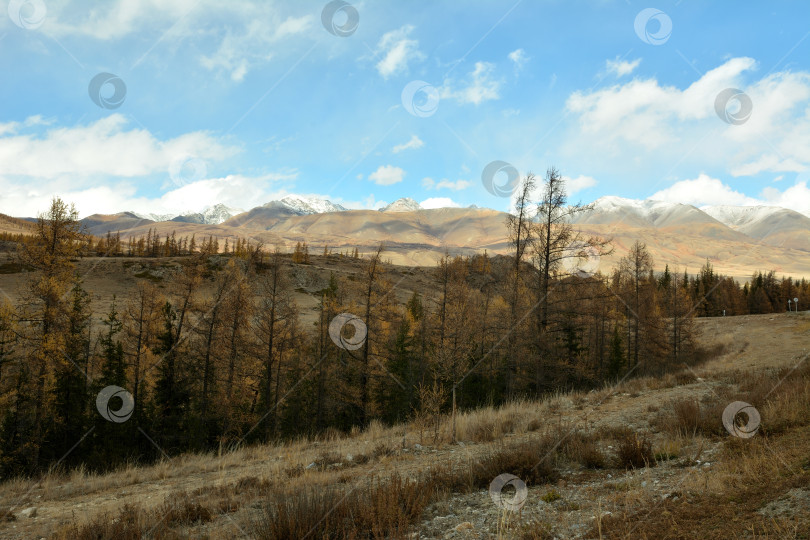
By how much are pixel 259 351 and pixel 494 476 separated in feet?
78.2

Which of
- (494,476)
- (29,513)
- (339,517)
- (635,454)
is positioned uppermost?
(635,454)

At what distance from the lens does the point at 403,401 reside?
33094 millimetres

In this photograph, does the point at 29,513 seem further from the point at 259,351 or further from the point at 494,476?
the point at 259,351

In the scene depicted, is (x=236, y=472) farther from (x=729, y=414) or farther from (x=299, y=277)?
(x=299, y=277)

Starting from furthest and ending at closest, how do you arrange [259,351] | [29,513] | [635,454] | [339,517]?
[259,351]
[29,513]
[635,454]
[339,517]

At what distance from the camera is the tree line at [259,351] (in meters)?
20.5

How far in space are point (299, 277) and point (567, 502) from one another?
87.8 m

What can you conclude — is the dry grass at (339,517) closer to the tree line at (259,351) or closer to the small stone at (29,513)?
the small stone at (29,513)

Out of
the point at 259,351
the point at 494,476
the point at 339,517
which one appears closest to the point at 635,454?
the point at 494,476

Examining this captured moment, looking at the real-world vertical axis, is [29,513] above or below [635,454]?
below

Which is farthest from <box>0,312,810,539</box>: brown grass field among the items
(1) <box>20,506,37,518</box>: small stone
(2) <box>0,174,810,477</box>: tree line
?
(2) <box>0,174,810,477</box>: tree line

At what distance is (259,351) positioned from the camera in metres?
27.6

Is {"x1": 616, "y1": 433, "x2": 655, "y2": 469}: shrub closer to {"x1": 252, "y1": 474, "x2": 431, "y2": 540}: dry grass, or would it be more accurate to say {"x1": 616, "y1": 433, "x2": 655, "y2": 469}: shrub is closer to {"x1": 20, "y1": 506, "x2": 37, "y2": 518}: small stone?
{"x1": 252, "y1": 474, "x2": 431, "y2": 540}: dry grass

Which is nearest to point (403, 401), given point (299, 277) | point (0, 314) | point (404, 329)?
point (404, 329)
